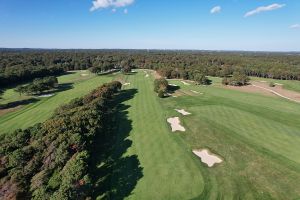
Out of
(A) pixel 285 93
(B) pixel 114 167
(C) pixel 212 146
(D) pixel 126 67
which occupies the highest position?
(D) pixel 126 67

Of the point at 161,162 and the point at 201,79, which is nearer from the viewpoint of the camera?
the point at 161,162

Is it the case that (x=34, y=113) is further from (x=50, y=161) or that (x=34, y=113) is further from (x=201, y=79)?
(x=201, y=79)

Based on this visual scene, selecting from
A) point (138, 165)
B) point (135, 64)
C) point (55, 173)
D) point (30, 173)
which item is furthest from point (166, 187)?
point (135, 64)

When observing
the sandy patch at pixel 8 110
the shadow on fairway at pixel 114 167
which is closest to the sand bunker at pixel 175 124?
the shadow on fairway at pixel 114 167

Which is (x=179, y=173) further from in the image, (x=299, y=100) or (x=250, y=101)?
(x=299, y=100)

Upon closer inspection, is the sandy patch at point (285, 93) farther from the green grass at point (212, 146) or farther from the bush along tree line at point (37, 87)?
the bush along tree line at point (37, 87)

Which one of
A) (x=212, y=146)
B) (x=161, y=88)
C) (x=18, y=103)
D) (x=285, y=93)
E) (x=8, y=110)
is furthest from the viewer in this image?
(x=285, y=93)

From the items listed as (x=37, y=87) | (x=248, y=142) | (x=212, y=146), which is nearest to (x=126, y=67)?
(x=37, y=87)

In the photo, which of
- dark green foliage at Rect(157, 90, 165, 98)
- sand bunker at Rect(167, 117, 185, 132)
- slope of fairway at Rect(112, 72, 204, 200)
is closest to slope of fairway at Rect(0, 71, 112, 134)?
slope of fairway at Rect(112, 72, 204, 200)
